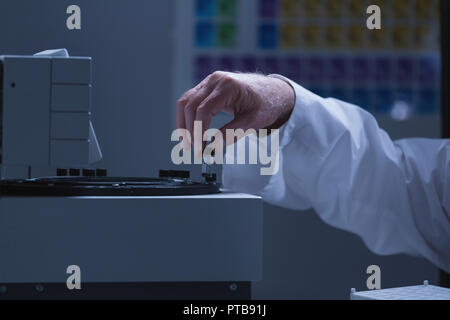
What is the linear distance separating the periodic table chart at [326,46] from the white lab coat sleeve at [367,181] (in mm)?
377

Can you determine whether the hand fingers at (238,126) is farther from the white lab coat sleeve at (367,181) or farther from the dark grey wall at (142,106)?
the dark grey wall at (142,106)

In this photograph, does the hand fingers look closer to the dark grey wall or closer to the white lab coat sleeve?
the white lab coat sleeve

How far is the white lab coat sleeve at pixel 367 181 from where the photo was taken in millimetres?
1124

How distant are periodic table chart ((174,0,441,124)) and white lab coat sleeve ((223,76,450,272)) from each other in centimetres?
38

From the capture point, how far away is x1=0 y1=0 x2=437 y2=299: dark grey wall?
4.23 feet

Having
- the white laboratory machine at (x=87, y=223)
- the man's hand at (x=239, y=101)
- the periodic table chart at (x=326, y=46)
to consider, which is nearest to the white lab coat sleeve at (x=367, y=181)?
the man's hand at (x=239, y=101)

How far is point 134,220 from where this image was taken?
2.04ft

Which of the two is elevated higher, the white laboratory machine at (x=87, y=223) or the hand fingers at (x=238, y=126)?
the hand fingers at (x=238, y=126)

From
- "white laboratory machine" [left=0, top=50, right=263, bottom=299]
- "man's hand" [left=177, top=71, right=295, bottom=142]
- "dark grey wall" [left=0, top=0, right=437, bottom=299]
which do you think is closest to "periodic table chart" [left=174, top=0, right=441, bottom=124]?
"dark grey wall" [left=0, top=0, right=437, bottom=299]

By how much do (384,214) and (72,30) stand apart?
2.74 ft

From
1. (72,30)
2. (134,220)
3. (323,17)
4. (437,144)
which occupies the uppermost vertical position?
(323,17)

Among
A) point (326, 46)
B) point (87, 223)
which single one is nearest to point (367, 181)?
point (326, 46)
